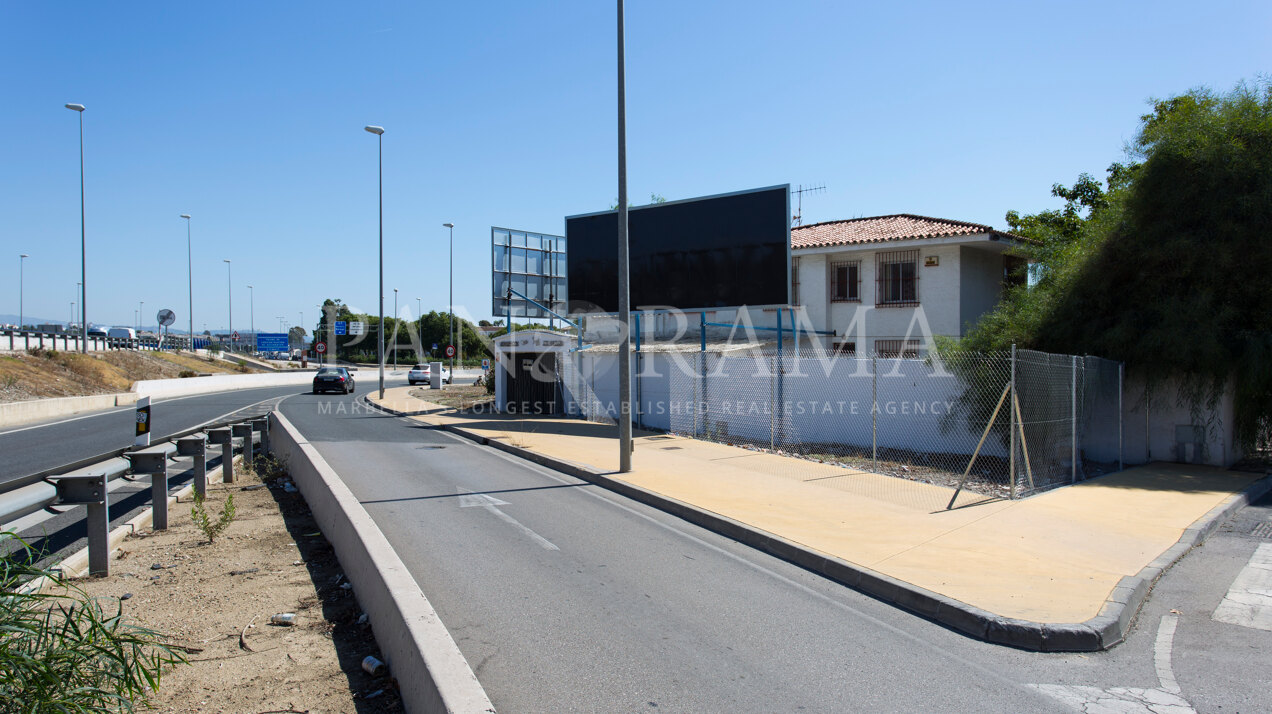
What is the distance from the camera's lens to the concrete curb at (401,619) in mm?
3594

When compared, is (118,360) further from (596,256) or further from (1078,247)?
(1078,247)

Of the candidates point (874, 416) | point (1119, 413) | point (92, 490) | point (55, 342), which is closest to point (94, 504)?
point (92, 490)

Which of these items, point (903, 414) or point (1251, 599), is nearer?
point (1251, 599)

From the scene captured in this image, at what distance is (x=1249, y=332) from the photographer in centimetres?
1264

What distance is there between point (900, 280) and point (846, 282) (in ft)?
5.46

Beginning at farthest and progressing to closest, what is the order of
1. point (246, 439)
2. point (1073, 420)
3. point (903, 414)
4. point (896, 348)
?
point (896, 348)
point (903, 414)
point (246, 439)
point (1073, 420)

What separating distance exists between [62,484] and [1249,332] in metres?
16.5

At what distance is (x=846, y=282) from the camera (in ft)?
76.5

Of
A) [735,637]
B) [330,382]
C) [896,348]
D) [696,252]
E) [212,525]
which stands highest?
[696,252]

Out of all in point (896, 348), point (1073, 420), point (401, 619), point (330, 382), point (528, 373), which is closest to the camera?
point (401, 619)

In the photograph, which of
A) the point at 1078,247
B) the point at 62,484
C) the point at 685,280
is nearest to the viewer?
the point at 62,484

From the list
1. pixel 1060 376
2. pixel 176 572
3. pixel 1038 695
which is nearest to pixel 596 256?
pixel 1060 376

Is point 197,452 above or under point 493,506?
above

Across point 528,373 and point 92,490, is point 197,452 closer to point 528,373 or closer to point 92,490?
point 92,490
